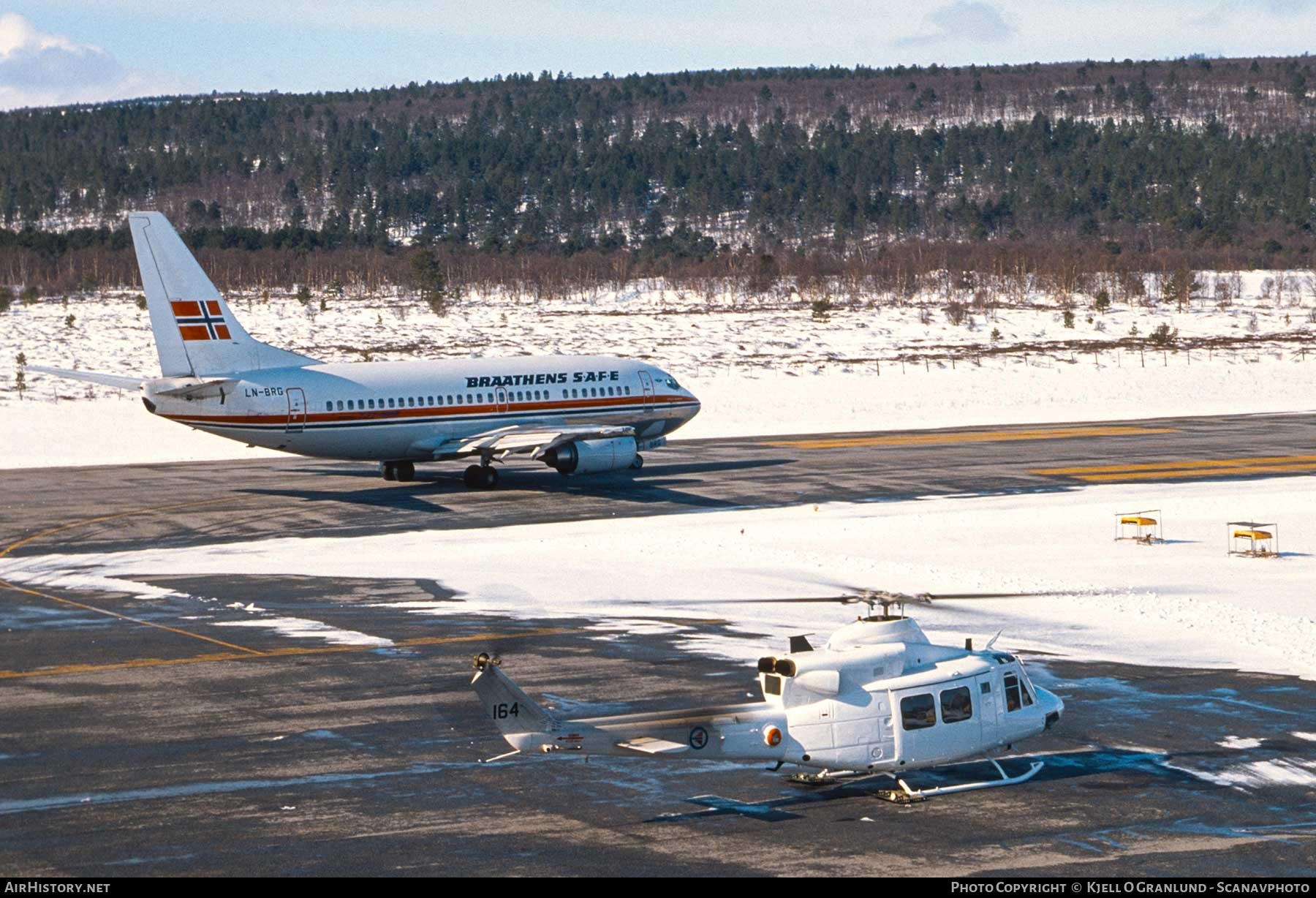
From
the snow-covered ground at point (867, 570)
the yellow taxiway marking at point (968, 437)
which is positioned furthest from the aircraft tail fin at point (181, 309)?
the yellow taxiway marking at point (968, 437)

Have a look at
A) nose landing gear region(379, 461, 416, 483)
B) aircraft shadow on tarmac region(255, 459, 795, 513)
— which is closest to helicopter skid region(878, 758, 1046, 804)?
aircraft shadow on tarmac region(255, 459, 795, 513)

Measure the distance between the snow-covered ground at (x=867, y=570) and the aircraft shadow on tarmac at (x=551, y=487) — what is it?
4.97 metres

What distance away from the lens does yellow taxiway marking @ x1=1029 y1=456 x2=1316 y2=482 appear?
203 feet

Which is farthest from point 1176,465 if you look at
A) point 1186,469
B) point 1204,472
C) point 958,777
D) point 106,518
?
point 958,777

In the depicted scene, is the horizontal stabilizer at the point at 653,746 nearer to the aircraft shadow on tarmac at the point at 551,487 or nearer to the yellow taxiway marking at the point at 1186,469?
the aircraft shadow on tarmac at the point at 551,487

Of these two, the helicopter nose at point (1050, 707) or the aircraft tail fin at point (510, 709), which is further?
the helicopter nose at point (1050, 707)

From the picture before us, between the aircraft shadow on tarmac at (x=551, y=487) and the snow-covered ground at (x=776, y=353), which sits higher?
the snow-covered ground at (x=776, y=353)

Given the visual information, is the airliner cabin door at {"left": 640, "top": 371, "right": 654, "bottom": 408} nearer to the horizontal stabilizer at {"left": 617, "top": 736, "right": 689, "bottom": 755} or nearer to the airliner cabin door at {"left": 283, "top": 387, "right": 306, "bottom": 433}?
the airliner cabin door at {"left": 283, "top": 387, "right": 306, "bottom": 433}

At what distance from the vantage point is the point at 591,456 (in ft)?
197

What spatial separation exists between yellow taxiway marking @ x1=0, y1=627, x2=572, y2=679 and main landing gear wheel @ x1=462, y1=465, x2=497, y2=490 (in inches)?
958

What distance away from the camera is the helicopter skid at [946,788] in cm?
2412
